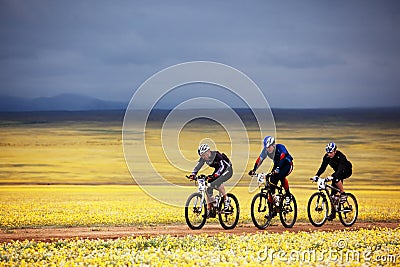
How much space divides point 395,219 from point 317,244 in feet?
32.0

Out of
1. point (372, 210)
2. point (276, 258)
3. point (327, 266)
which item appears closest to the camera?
point (327, 266)

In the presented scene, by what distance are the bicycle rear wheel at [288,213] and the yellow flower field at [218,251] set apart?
1.56m

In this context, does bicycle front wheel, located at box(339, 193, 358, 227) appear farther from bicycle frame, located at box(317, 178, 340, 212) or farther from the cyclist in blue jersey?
the cyclist in blue jersey

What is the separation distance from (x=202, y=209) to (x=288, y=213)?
3.83 meters

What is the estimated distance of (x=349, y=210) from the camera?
2381 centimetres

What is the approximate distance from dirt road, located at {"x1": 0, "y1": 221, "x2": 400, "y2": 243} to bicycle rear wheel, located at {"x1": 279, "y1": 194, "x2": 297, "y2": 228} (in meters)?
0.25

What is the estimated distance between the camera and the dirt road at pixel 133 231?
21297 mm

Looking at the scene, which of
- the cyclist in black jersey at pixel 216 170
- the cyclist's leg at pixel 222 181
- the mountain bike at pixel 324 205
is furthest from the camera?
the mountain bike at pixel 324 205

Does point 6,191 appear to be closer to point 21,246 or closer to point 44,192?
point 44,192

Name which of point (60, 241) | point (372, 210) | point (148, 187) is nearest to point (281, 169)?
point (60, 241)

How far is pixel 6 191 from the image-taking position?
149 ft

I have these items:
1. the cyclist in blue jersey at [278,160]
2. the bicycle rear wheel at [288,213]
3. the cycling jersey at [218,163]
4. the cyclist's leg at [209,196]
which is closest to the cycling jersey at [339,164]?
the bicycle rear wheel at [288,213]

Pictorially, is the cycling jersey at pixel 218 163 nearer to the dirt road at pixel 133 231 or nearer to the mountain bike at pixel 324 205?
the dirt road at pixel 133 231

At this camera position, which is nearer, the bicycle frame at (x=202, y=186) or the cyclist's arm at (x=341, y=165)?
the bicycle frame at (x=202, y=186)
